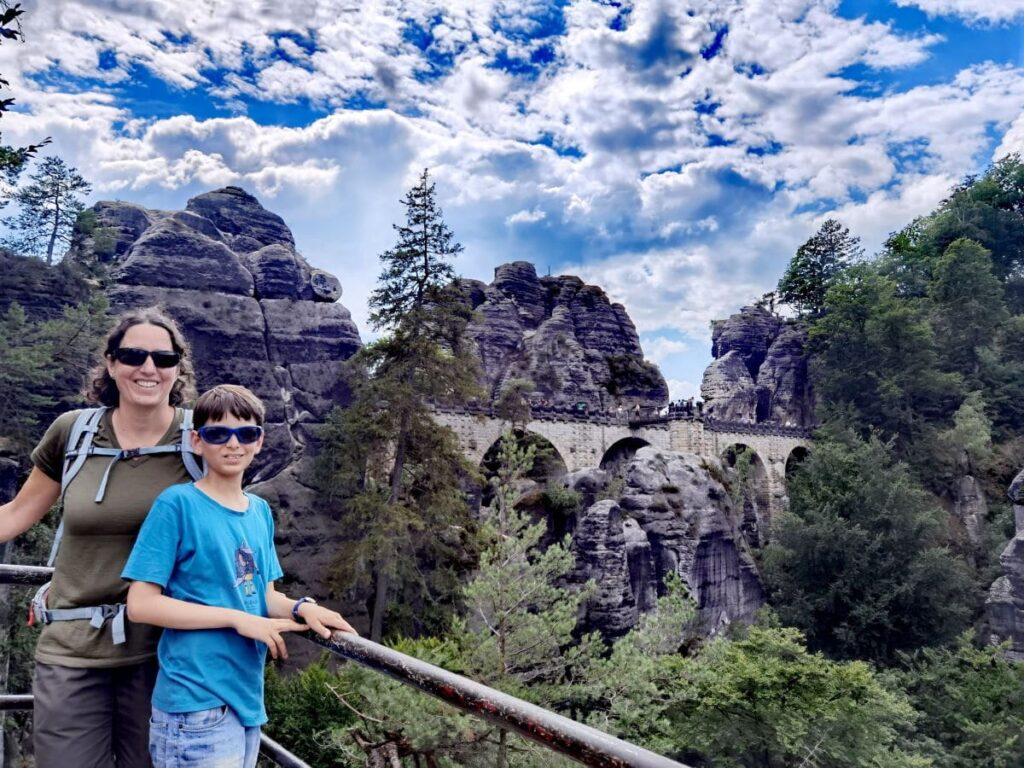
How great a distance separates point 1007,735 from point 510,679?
485 inches

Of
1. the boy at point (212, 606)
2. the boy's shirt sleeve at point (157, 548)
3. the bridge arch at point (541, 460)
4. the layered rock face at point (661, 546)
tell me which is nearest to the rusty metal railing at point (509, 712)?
the boy at point (212, 606)

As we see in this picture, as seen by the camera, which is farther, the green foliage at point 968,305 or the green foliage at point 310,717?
the green foliage at point 968,305

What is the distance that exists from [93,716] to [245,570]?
0.68 meters

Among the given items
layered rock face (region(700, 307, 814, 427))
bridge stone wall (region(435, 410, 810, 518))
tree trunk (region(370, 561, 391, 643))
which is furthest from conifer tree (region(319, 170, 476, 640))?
layered rock face (region(700, 307, 814, 427))

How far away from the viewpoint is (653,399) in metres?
38.2

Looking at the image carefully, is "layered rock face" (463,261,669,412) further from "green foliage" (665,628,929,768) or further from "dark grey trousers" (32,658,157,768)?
"dark grey trousers" (32,658,157,768)

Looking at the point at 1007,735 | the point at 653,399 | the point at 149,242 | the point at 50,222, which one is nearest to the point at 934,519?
the point at 1007,735

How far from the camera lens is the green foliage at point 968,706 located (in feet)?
46.2

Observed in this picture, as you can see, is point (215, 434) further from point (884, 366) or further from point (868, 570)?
point (884, 366)

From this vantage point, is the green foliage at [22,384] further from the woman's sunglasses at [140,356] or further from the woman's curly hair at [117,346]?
the woman's sunglasses at [140,356]

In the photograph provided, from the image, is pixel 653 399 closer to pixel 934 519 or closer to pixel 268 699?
pixel 934 519

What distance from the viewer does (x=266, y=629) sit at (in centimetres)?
178

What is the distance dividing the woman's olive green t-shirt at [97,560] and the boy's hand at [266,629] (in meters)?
0.50

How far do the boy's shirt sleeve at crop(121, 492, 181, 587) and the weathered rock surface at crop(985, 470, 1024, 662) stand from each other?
20.4 meters
